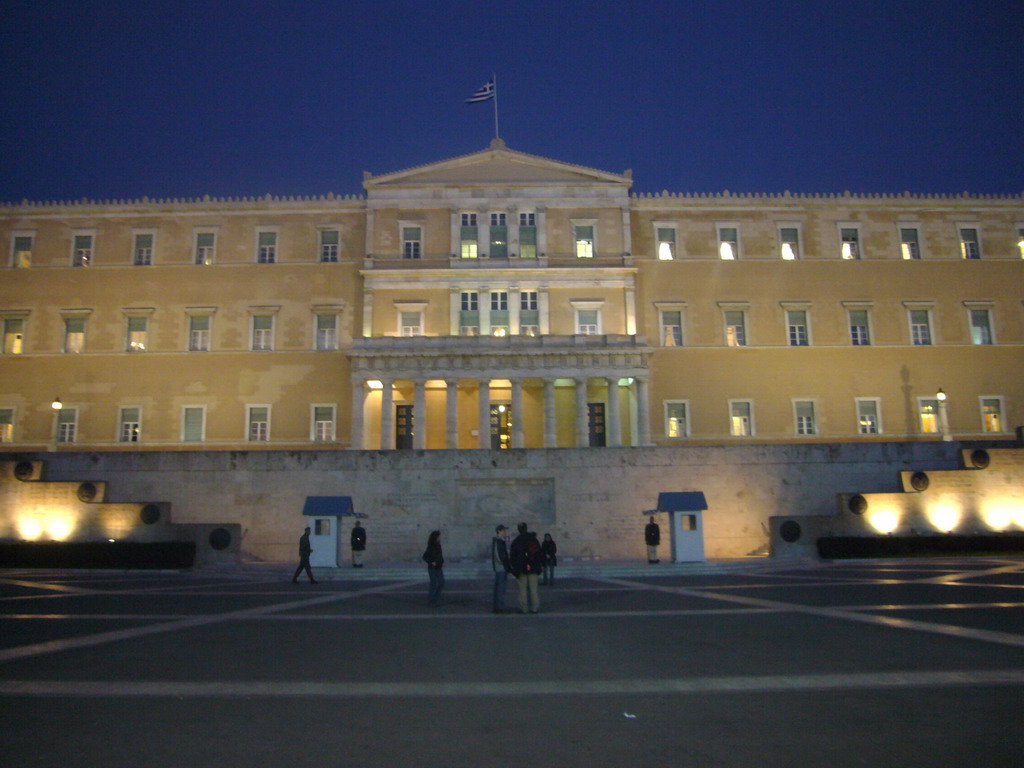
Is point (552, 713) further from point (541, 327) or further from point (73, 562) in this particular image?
point (541, 327)

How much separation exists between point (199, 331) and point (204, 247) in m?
5.25

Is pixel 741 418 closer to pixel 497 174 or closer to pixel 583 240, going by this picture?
pixel 583 240

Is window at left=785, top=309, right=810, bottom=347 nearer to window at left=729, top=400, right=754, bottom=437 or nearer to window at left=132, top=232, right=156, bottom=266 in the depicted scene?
window at left=729, top=400, right=754, bottom=437

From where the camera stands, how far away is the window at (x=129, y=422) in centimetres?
4262

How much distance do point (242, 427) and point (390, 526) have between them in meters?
19.0

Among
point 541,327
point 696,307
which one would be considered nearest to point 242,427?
point 541,327

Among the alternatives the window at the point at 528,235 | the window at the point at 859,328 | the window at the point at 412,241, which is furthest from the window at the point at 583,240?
the window at the point at 859,328

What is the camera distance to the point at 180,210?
149ft

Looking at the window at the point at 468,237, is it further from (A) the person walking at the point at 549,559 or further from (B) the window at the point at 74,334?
(A) the person walking at the point at 549,559

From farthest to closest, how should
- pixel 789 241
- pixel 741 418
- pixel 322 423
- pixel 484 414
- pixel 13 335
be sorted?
pixel 789 241
pixel 13 335
pixel 741 418
pixel 322 423
pixel 484 414

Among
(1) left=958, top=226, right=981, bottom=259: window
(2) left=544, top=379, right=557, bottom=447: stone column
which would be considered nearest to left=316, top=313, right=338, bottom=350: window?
(2) left=544, top=379, right=557, bottom=447: stone column

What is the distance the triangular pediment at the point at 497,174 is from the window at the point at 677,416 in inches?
522

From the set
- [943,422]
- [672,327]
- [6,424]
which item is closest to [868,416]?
[943,422]

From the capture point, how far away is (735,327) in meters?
44.3
